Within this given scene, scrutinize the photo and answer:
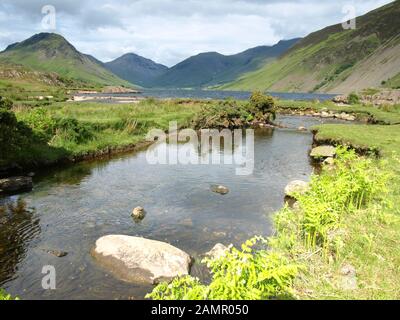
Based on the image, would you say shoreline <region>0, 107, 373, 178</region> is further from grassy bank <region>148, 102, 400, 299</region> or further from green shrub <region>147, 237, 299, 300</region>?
green shrub <region>147, 237, 299, 300</region>

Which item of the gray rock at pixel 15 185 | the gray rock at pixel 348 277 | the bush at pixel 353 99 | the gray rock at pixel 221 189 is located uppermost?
the bush at pixel 353 99

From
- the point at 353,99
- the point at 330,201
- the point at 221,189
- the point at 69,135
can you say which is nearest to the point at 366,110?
the point at 353,99

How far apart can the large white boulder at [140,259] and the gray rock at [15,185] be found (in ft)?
40.6

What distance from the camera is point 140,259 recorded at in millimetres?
14547

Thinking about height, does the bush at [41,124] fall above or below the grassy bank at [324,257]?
above

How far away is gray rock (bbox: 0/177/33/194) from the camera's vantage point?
24.6 meters

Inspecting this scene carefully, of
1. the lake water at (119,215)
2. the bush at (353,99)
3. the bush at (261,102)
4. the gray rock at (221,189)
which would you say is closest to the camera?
the lake water at (119,215)

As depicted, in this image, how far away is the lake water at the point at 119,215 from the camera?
46.3 ft

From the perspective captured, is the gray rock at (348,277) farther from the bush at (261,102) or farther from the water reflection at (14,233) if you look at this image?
the bush at (261,102)

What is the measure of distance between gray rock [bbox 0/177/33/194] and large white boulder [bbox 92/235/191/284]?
1237 cm

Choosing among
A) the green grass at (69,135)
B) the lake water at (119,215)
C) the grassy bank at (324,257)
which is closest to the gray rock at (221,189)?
the lake water at (119,215)

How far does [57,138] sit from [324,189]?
2841 centimetres

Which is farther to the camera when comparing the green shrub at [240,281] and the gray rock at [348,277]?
the gray rock at [348,277]
